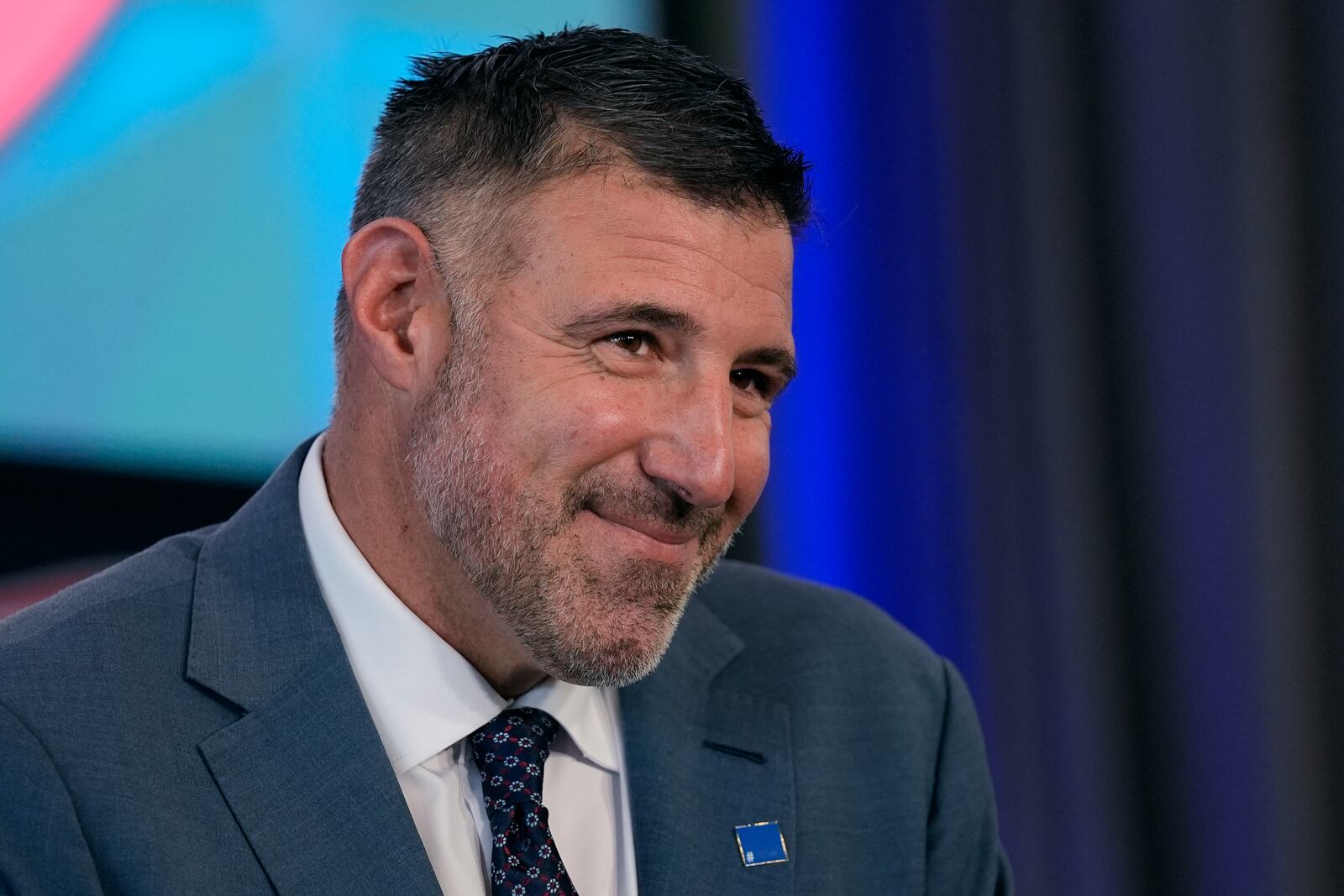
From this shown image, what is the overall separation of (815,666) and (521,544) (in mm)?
569

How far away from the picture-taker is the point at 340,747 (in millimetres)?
1406

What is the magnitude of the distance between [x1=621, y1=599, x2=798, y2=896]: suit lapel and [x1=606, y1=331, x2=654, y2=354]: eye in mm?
475

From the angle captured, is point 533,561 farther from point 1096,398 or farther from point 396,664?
point 1096,398

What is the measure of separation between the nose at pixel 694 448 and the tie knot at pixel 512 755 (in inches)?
13.5

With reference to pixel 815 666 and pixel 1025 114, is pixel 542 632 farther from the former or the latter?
pixel 1025 114

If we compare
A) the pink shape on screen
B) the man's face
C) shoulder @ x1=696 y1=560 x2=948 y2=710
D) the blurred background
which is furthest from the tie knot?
the pink shape on screen

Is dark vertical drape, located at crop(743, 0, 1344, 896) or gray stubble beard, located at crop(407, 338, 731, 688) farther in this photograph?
dark vertical drape, located at crop(743, 0, 1344, 896)

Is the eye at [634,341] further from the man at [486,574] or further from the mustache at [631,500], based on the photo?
the mustache at [631,500]

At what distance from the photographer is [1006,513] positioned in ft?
8.46

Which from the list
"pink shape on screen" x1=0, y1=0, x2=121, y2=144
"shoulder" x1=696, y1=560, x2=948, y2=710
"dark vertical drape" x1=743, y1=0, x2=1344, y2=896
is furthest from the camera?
"dark vertical drape" x1=743, y1=0, x2=1344, y2=896

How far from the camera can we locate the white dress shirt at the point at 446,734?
1.47 m

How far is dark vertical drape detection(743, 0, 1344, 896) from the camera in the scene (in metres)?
2.32

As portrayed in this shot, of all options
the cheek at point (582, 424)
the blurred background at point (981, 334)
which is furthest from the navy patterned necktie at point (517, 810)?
the blurred background at point (981, 334)

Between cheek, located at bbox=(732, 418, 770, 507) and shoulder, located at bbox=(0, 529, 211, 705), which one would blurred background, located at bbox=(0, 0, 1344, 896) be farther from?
cheek, located at bbox=(732, 418, 770, 507)
